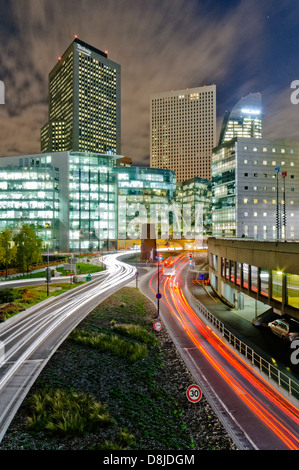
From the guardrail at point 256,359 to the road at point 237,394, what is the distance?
748 mm

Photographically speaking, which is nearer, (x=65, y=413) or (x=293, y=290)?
(x=65, y=413)

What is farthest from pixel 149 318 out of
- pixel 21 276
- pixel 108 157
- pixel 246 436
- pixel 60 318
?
pixel 108 157

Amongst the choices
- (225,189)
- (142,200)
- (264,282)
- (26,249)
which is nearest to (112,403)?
(264,282)

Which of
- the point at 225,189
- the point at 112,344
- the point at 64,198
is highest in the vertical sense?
the point at 225,189

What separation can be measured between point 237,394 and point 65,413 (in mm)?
9648

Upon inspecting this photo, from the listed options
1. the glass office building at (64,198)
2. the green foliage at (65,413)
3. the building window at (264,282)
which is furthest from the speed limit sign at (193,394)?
the glass office building at (64,198)

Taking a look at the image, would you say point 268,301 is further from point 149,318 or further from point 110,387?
point 110,387

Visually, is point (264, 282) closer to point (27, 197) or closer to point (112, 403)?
point (112, 403)

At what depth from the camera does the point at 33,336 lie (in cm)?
2314

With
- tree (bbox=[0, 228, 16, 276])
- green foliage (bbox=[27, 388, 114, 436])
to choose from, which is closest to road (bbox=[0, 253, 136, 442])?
green foliage (bbox=[27, 388, 114, 436])

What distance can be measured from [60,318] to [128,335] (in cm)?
762

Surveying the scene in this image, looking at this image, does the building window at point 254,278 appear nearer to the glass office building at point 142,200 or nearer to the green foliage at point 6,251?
the green foliage at point 6,251

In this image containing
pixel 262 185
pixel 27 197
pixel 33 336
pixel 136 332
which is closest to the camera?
pixel 33 336

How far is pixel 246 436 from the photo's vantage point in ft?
41.4
